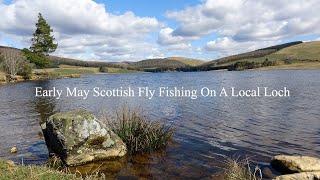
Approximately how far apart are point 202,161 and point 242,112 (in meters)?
16.4

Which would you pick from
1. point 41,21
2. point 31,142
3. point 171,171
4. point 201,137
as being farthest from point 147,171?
point 41,21

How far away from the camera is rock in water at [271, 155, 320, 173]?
14551 mm

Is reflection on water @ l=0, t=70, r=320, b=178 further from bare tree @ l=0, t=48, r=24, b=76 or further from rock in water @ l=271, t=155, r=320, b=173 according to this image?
bare tree @ l=0, t=48, r=24, b=76

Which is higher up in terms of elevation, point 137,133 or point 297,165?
point 137,133

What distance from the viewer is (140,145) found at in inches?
735

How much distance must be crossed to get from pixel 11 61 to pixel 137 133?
295 feet

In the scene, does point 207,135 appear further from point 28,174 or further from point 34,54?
point 34,54

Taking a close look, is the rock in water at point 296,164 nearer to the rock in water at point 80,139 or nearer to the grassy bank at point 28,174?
the rock in water at point 80,139

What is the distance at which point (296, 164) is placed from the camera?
14.9 meters

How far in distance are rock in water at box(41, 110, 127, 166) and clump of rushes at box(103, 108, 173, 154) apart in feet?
2.71

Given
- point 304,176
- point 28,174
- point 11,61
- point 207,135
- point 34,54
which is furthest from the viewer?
point 34,54

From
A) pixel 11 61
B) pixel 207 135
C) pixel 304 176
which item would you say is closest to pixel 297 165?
pixel 304 176

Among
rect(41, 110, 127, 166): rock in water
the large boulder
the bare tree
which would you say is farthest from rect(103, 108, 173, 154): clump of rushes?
the bare tree

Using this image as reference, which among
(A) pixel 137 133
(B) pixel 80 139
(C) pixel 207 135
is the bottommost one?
(C) pixel 207 135
